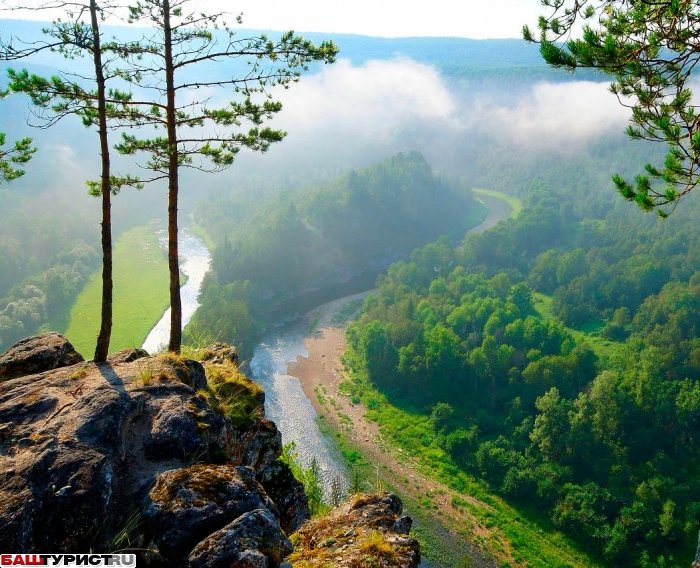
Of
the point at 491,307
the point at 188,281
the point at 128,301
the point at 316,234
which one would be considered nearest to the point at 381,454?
the point at 491,307

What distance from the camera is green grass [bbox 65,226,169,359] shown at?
72.6 m

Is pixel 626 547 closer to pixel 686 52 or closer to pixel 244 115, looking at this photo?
pixel 686 52

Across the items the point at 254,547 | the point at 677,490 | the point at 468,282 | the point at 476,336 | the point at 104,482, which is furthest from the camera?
the point at 468,282

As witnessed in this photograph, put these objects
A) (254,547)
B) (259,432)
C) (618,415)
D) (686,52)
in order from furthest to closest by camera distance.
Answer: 1. (618,415)
2. (259,432)
3. (686,52)
4. (254,547)

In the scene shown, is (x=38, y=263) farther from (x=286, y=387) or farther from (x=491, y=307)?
(x=491, y=307)

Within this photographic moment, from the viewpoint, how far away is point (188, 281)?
94.0m

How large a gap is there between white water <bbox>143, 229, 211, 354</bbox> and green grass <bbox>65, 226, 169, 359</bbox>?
1499 millimetres

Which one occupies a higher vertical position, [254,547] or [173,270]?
[173,270]

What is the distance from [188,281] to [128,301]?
12.4m

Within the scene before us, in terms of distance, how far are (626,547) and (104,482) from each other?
4027cm

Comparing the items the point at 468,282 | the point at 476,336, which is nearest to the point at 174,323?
the point at 476,336

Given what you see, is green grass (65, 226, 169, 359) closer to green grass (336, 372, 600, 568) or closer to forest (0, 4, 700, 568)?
forest (0, 4, 700, 568)

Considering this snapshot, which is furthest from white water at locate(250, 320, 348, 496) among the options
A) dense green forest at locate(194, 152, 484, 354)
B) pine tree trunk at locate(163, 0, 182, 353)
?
pine tree trunk at locate(163, 0, 182, 353)

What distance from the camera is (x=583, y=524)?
121ft
